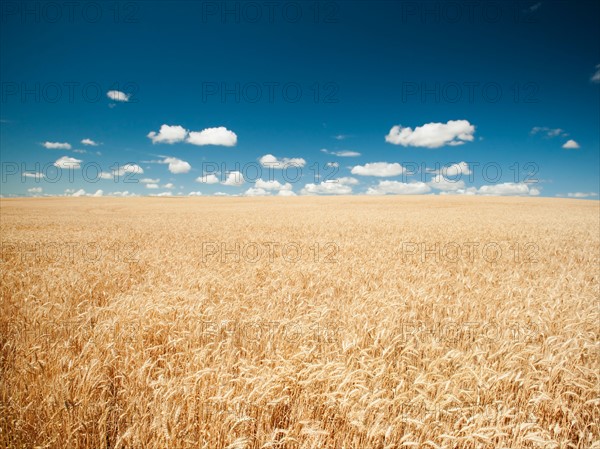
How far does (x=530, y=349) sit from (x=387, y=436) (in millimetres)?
2697

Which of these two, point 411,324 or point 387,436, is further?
point 411,324

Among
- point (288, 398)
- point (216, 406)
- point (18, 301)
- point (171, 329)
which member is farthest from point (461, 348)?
point (18, 301)

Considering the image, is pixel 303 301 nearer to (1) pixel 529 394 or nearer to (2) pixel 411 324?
(2) pixel 411 324

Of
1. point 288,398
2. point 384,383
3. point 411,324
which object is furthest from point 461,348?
point 288,398

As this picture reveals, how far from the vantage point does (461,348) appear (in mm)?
3869

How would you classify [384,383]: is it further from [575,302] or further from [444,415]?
[575,302]

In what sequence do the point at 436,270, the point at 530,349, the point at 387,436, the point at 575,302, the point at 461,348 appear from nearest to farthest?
the point at 387,436
the point at 530,349
the point at 461,348
the point at 575,302
the point at 436,270

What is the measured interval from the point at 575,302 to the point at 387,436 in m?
5.72

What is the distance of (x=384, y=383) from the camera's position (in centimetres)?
302

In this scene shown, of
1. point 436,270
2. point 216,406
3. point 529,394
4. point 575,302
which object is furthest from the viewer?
point 436,270

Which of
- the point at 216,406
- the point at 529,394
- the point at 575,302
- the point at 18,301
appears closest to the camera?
the point at 216,406

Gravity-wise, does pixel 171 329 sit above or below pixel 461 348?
above

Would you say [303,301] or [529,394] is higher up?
[303,301]

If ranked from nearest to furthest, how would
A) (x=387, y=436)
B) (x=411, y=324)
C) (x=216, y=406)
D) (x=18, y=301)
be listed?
(x=387, y=436) → (x=216, y=406) → (x=411, y=324) → (x=18, y=301)
